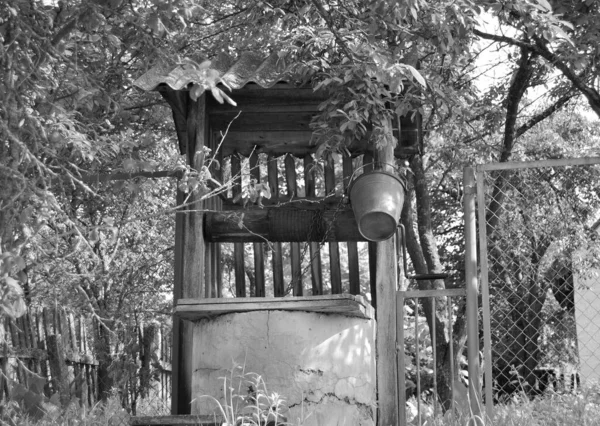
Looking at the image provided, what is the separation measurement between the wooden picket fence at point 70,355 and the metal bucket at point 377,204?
3078 millimetres

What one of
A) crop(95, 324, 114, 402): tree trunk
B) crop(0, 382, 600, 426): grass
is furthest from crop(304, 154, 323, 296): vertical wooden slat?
crop(95, 324, 114, 402): tree trunk

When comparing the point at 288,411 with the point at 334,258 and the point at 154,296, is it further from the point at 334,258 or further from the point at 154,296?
the point at 154,296

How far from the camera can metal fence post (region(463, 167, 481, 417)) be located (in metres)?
4.89

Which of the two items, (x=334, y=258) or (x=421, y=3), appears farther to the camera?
(x=334, y=258)

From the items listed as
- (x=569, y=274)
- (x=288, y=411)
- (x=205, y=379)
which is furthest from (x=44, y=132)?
(x=569, y=274)

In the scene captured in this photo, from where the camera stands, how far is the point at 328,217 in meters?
5.93

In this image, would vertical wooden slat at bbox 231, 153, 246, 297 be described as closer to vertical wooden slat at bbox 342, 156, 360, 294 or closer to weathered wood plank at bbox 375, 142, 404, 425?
vertical wooden slat at bbox 342, 156, 360, 294

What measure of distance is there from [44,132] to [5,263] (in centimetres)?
87

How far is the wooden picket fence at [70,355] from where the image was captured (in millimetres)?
7855

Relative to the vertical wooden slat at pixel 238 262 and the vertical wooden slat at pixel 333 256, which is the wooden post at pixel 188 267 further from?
the vertical wooden slat at pixel 333 256

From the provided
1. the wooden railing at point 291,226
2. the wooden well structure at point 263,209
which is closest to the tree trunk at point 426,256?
the wooden railing at point 291,226

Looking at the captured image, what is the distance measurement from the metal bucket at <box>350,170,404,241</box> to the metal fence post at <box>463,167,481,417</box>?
44 centimetres

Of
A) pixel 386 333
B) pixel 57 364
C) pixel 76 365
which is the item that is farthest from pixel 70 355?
pixel 386 333

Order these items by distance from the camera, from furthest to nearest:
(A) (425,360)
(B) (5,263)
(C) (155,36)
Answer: (A) (425,360), (C) (155,36), (B) (5,263)
